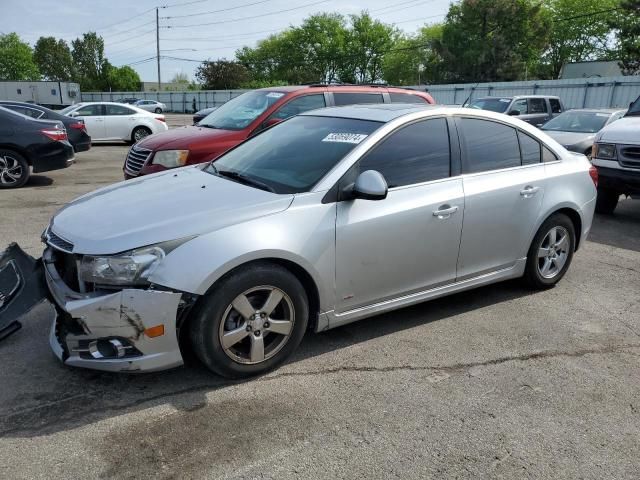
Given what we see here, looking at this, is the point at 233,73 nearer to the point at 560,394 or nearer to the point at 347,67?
the point at 347,67

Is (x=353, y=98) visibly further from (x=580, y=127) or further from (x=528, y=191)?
(x=580, y=127)

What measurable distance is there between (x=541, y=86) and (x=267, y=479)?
30359 millimetres

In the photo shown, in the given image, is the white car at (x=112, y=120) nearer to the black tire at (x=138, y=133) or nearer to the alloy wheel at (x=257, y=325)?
the black tire at (x=138, y=133)

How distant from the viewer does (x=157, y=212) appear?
3301 mm

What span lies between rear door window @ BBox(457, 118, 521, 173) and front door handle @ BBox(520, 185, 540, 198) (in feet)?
0.73

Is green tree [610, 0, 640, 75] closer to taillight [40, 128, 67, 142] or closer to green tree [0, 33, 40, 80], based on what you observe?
taillight [40, 128, 67, 142]

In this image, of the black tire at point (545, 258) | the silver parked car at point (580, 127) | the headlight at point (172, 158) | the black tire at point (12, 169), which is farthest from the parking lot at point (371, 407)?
the silver parked car at point (580, 127)

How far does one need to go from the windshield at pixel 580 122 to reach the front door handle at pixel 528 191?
8212 millimetres

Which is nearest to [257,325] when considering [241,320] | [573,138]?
[241,320]

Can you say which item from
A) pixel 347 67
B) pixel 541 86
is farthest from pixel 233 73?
pixel 541 86

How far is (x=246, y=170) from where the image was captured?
4.04 meters

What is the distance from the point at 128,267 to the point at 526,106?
1554 centimetres

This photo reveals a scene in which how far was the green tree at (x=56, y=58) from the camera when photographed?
95812mm

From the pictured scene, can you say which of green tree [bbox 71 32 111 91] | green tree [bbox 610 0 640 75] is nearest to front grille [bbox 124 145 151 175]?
green tree [bbox 610 0 640 75]
